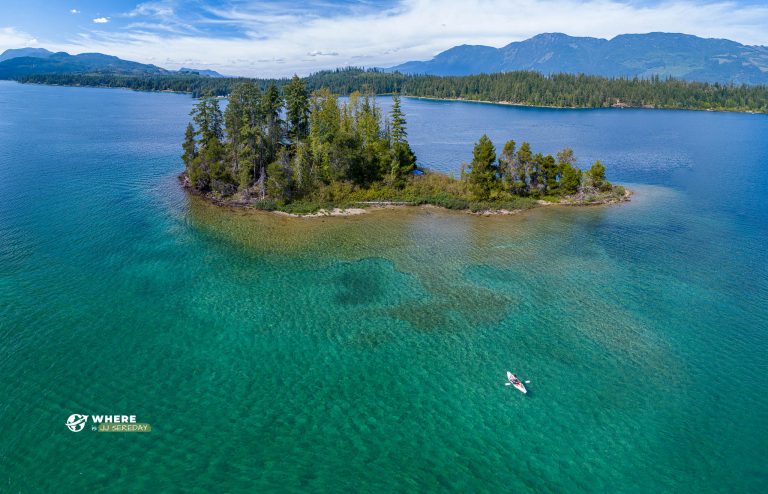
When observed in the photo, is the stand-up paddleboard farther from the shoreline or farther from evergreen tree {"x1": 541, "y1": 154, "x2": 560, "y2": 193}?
evergreen tree {"x1": 541, "y1": 154, "x2": 560, "y2": 193}

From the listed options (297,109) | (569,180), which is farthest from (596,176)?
(297,109)

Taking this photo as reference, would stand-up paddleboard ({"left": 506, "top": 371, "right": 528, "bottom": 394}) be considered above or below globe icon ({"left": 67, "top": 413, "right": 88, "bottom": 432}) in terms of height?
above

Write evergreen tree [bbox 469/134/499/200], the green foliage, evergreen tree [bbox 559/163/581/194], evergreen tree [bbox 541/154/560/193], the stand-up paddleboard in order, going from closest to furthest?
the stand-up paddleboard, evergreen tree [bbox 469/134/499/200], evergreen tree [bbox 559/163/581/194], evergreen tree [bbox 541/154/560/193], the green foliage

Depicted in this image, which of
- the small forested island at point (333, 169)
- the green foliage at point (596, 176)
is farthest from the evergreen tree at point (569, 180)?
the green foliage at point (596, 176)

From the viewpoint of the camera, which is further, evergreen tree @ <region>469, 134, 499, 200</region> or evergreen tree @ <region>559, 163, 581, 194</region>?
evergreen tree @ <region>559, 163, 581, 194</region>

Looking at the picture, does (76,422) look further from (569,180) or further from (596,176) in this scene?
(596,176)

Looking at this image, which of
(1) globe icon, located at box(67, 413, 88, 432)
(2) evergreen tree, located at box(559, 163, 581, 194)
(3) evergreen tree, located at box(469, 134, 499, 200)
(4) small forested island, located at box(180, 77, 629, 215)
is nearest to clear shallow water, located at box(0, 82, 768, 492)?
(1) globe icon, located at box(67, 413, 88, 432)
